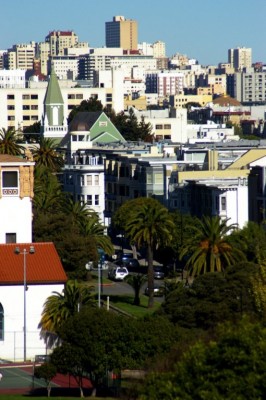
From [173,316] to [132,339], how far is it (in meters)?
9.66

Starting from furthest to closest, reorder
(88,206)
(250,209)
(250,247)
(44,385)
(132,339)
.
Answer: (88,206) < (250,209) < (250,247) < (44,385) < (132,339)

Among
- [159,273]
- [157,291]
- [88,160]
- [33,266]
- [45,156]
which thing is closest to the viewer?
[33,266]

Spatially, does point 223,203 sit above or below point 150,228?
above

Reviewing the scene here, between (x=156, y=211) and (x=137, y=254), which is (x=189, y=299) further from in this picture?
(x=137, y=254)

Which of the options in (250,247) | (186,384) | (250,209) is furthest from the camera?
(250,209)

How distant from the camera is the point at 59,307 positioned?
72.1 meters

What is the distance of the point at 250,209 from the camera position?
4528 inches

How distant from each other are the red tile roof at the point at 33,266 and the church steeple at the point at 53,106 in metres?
117

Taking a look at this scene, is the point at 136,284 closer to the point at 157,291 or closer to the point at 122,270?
the point at 157,291

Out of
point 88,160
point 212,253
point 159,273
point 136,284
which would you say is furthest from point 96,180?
point 212,253

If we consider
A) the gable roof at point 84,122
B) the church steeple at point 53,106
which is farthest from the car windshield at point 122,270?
the church steeple at point 53,106

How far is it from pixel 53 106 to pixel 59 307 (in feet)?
411

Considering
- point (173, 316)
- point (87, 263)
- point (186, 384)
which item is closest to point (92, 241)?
point (87, 263)

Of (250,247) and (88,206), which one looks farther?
(88,206)
